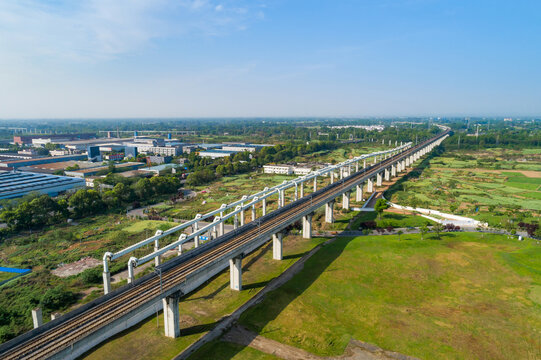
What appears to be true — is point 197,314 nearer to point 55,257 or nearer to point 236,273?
point 236,273

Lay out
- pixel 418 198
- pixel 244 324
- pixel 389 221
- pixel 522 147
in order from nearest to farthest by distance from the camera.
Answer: pixel 244 324 < pixel 389 221 < pixel 418 198 < pixel 522 147

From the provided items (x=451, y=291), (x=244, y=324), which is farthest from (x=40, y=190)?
(x=451, y=291)

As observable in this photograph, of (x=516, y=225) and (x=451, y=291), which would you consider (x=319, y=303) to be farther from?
(x=516, y=225)

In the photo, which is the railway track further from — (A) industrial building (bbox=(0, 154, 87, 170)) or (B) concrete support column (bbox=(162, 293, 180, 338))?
(A) industrial building (bbox=(0, 154, 87, 170))

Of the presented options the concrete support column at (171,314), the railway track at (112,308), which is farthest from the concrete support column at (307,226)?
the concrete support column at (171,314)

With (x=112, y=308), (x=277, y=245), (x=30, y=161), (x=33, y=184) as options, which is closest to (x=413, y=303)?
(x=277, y=245)
